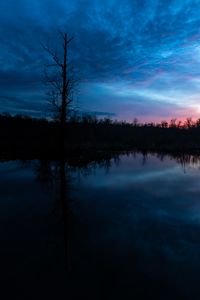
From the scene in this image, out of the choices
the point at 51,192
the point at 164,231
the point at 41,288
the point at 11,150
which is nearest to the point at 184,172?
the point at 51,192

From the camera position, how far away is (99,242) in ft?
19.9

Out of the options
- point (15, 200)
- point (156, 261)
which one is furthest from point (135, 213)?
point (15, 200)

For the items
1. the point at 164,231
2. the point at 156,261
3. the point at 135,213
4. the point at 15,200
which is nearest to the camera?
the point at 156,261

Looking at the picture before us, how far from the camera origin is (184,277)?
15.5 feet

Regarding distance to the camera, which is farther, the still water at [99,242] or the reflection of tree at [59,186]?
the reflection of tree at [59,186]

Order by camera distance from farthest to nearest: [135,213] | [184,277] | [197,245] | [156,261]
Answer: [135,213] < [197,245] < [156,261] < [184,277]

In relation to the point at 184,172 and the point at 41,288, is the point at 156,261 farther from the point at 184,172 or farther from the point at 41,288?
the point at 184,172

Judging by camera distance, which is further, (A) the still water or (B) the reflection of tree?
(B) the reflection of tree

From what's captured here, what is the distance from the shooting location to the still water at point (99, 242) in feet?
14.4

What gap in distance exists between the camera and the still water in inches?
173

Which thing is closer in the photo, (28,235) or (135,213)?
(28,235)

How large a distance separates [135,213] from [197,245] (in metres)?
2.56

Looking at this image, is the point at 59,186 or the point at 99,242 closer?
the point at 99,242

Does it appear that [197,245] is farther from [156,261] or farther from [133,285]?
[133,285]
